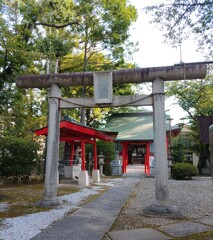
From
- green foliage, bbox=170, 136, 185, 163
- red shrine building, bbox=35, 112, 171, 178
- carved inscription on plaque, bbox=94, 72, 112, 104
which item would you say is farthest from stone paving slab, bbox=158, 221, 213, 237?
green foliage, bbox=170, 136, 185, 163

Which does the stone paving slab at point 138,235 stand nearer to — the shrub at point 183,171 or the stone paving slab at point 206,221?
the stone paving slab at point 206,221

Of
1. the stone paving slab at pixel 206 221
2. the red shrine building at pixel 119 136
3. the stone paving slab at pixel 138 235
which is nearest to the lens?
the stone paving slab at pixel 138 235

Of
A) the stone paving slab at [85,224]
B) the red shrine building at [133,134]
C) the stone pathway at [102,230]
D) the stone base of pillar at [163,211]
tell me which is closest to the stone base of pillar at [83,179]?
the stone paving slab at [85,224]

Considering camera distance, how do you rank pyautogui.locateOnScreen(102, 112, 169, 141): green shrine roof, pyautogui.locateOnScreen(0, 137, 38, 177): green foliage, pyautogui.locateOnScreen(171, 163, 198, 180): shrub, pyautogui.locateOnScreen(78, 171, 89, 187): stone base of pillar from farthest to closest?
pyautogui.locateOnScreen(102, 112, 169, 141): green shrine roof, pyautogui.locateOnScreen(171, 163, 198, 180): shrub, pyautogui.locateOnScreen(0, 137, 38, 177): green foliage, pyautogui.locateOnScreen(78, 171, 89, 187): stone base of pillar

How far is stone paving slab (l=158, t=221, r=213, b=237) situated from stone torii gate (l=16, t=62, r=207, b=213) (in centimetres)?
104

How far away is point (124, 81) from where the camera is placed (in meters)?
7.29

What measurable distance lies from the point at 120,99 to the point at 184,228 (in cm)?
378

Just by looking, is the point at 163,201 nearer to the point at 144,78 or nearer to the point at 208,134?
the point at 208,134

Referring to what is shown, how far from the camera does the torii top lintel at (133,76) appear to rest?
6.69m

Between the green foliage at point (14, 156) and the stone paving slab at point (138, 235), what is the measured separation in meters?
11.1

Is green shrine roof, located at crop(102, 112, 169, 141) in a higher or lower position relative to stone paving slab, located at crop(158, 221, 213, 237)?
higher

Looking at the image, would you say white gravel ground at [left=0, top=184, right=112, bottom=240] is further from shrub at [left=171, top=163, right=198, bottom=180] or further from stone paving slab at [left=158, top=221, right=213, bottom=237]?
shrub at [left=171, top=163, right=198, bottom=180]

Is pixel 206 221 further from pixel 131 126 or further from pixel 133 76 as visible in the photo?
pixel 131 126

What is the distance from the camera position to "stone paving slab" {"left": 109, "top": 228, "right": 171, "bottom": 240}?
13.9 feet
